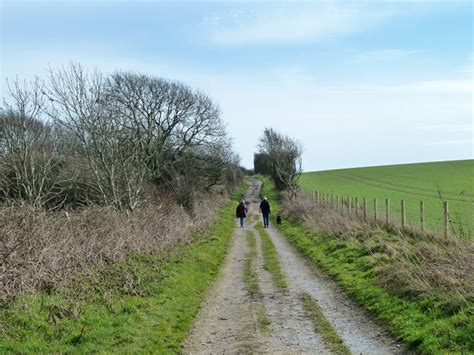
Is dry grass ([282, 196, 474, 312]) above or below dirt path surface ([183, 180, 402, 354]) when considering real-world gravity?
above

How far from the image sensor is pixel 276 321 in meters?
8.65

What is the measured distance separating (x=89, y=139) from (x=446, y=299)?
628 inches

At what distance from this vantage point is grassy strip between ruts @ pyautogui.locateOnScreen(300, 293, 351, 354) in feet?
23.0

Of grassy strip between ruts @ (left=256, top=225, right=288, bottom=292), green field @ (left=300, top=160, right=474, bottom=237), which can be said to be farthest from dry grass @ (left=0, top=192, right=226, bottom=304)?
green field @ (left=300, top=160, right=474, bottom=237)

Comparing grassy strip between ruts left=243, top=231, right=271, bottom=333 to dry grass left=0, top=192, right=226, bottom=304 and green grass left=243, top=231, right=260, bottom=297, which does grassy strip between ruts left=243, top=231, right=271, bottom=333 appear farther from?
dry grass left=0, top=192, right=226, bottom=304

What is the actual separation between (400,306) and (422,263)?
2.01m

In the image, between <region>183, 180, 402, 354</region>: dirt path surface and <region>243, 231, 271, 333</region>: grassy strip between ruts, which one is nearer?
<region>183, 180, 402, 354</region>: dirt path surface

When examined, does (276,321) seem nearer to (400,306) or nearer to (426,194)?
(400,306)

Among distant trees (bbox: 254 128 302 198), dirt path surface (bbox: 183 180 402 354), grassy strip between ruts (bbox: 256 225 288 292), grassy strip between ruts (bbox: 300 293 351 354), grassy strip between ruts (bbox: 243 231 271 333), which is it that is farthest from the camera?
→ distant trees (bbox: 254 128 302 198)

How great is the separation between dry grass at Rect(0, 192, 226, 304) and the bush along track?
20.8 feet

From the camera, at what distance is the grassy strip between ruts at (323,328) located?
7.02 meters

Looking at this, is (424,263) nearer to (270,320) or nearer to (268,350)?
(270,320)

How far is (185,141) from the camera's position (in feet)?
136

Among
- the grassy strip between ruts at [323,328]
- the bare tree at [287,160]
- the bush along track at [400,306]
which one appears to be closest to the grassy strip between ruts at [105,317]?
the grassy strip between ruts at [323,328]
